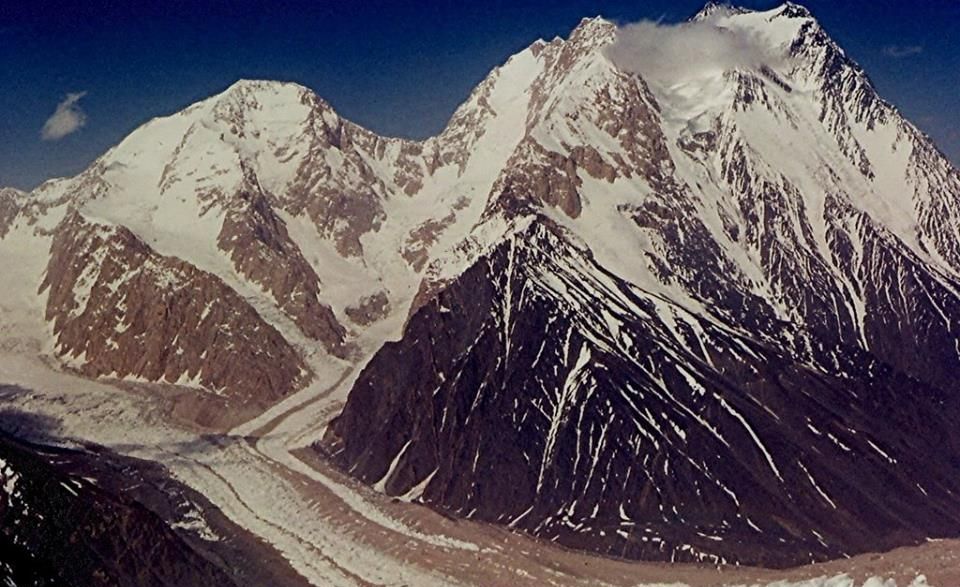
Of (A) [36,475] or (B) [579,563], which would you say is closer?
(A) [36,475]

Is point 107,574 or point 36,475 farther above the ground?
point 36,475

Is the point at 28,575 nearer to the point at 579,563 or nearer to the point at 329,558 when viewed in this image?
the point at 329,558

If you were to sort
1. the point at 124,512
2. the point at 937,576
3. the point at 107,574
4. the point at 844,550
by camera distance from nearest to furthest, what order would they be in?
the point at 107,574 < the point at 124,512 < the point at 937,576 < the point at 844,550

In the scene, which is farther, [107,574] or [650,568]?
[650,568]

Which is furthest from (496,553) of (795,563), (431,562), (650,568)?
(795,563)

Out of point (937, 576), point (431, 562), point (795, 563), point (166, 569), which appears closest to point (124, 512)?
point (166, 569)

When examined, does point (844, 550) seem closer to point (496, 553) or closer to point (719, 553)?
point (719, 553)

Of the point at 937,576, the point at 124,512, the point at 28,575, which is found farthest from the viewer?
the point at 937,576

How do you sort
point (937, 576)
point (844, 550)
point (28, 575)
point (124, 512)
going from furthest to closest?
1. point (844, 550)
2. point (937, 576)
3. point (124, 512)
4. point (28, 575)

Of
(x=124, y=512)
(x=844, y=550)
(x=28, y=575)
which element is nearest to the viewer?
(x=28, y=575)
